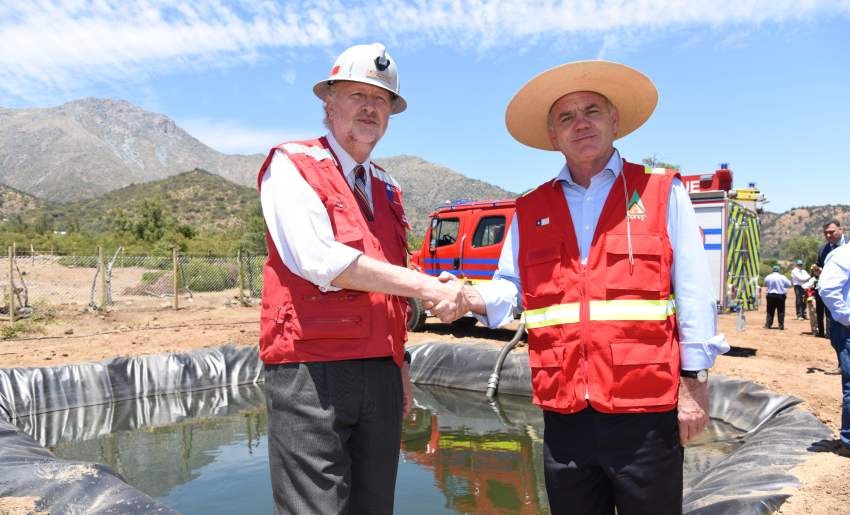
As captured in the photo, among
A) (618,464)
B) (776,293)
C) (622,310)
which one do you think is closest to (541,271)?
(622,310)

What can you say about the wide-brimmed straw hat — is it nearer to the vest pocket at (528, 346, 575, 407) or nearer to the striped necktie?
the striped necktie

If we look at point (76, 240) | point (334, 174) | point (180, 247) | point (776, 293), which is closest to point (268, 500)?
point (334, 174)

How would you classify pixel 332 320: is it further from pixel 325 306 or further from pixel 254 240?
pixel 254 240

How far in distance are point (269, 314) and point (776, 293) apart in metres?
14.3

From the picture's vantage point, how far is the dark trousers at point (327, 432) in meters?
1.95

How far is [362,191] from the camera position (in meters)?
2.23

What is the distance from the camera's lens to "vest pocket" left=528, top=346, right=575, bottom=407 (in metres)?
2.04

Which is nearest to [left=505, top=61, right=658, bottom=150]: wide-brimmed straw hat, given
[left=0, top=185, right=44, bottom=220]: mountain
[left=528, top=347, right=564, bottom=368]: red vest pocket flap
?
[left=528, top=347, right=564, bottom=368]: red vest pocket flap

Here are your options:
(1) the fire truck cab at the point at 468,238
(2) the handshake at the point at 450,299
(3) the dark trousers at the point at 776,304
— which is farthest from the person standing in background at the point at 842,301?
(3) the dark trousers at the point at 776,304

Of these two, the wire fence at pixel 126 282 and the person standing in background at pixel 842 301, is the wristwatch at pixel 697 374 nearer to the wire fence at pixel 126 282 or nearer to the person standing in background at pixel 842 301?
the person standing in background at pixel 842 301

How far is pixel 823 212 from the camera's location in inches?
2530

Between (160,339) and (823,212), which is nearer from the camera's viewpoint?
(160,339)

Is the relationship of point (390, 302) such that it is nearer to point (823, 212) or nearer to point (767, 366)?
point (767, 366)

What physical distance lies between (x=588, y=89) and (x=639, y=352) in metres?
0.95
